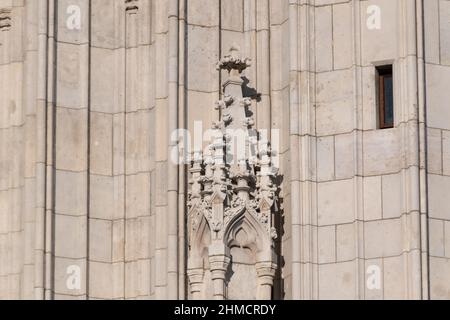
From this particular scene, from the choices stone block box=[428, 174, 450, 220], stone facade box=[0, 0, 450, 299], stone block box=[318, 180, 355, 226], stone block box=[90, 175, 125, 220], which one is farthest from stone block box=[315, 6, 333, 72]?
stone block box=[90, 175, 125, 220]

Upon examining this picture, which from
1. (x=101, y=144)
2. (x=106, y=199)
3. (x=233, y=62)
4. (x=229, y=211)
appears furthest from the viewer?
(x=101, y=144)

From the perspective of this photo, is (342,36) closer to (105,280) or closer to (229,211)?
(229,211)

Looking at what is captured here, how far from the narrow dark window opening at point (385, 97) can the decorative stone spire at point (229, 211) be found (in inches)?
61.1

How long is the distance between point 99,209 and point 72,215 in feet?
1.32

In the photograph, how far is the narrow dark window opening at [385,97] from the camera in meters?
43.4

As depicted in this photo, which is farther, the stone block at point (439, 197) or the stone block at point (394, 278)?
the stone block at point (439, 197)

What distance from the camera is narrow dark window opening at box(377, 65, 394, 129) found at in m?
43.4

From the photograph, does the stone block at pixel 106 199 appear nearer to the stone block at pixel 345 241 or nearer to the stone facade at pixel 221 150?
the stone facade at pixel 221 150

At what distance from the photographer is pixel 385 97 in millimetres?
43562

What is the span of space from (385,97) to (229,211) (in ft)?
8.51

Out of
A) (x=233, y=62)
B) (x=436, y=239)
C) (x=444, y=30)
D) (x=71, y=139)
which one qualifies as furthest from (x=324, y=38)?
→ (x=71, y=139)

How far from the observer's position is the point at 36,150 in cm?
4388

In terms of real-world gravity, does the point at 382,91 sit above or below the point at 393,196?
above

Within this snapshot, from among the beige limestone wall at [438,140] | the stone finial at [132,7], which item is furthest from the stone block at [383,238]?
the stone finial at [132,7]
